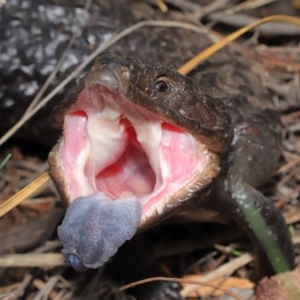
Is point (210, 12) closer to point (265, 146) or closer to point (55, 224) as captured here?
point (265, 146)

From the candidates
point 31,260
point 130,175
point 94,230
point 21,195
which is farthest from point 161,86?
point 31,260

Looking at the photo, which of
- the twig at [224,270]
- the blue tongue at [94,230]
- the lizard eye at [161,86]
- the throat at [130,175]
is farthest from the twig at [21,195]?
the twig at [224,270]

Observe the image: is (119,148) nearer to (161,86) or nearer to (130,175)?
(130,175)

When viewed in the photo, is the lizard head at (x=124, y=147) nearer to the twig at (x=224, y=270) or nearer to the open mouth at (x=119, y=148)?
the open mouth at (x=119, y=148)

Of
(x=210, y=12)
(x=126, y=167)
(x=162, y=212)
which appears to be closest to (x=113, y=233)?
(x=162, y=212)

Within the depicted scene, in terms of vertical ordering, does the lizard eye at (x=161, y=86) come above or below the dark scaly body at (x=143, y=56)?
above

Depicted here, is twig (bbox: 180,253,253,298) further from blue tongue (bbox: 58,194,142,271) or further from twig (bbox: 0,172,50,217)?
blue tongue (bbox: 58,194,142,271)
